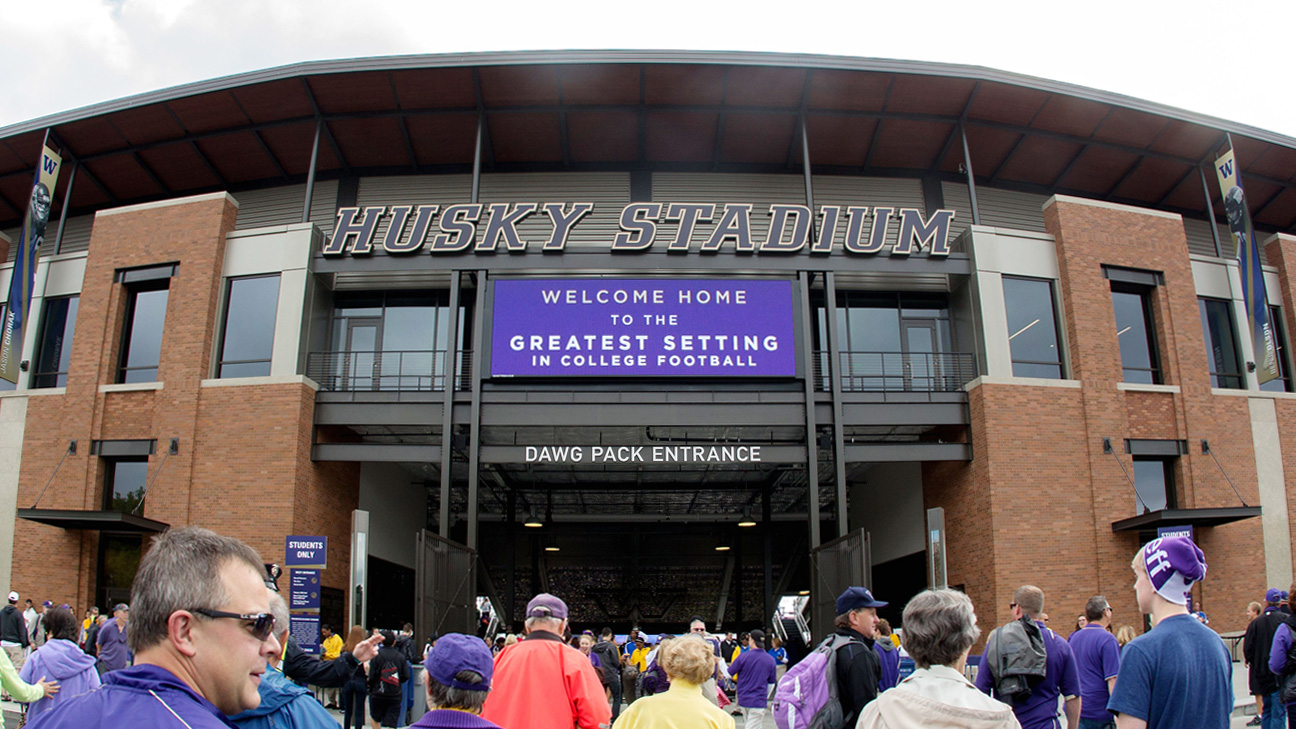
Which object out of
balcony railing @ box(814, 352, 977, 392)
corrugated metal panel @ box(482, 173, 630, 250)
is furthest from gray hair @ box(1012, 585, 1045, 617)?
corrugated metal panel @ box(482, 173, 630, 250)

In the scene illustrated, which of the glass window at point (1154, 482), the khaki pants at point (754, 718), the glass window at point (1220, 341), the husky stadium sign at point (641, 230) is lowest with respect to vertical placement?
the khaki pants at point (754, 718)

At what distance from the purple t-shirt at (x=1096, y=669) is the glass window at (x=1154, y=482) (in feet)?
48.1

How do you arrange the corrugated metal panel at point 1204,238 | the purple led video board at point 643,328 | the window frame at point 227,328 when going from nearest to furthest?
the purple led video board at point 643,328 → the window frame at point 227,328 → the corrugated metal panel at point 1204,238

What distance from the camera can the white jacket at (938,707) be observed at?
10.2 feet

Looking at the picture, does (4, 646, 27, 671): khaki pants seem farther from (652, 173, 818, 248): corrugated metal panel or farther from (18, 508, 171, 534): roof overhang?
(652, 173, 818, 248): corrugated metal panel

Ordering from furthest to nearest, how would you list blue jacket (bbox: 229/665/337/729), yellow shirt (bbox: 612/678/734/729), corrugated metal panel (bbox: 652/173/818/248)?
corrugated metal panel (bbox: 652/173/818/248)
yellow shirt (bbox: 612/678/734/729)
blue jacket (bbox: 229/665/337/729)

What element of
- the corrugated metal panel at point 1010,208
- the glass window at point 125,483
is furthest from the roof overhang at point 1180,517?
the glass window at point 125,483

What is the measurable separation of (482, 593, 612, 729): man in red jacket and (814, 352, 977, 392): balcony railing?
15.6 meters

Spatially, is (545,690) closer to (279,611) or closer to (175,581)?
(279,611)

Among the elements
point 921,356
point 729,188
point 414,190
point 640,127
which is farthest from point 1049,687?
point 414,190

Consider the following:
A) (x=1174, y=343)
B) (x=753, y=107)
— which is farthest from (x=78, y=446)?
(x=1174, y=343)

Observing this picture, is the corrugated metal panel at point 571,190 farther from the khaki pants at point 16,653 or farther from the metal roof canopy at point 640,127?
the khaki pants at point 16,653

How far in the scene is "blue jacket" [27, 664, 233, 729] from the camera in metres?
1.81

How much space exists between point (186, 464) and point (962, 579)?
16.4 metres
